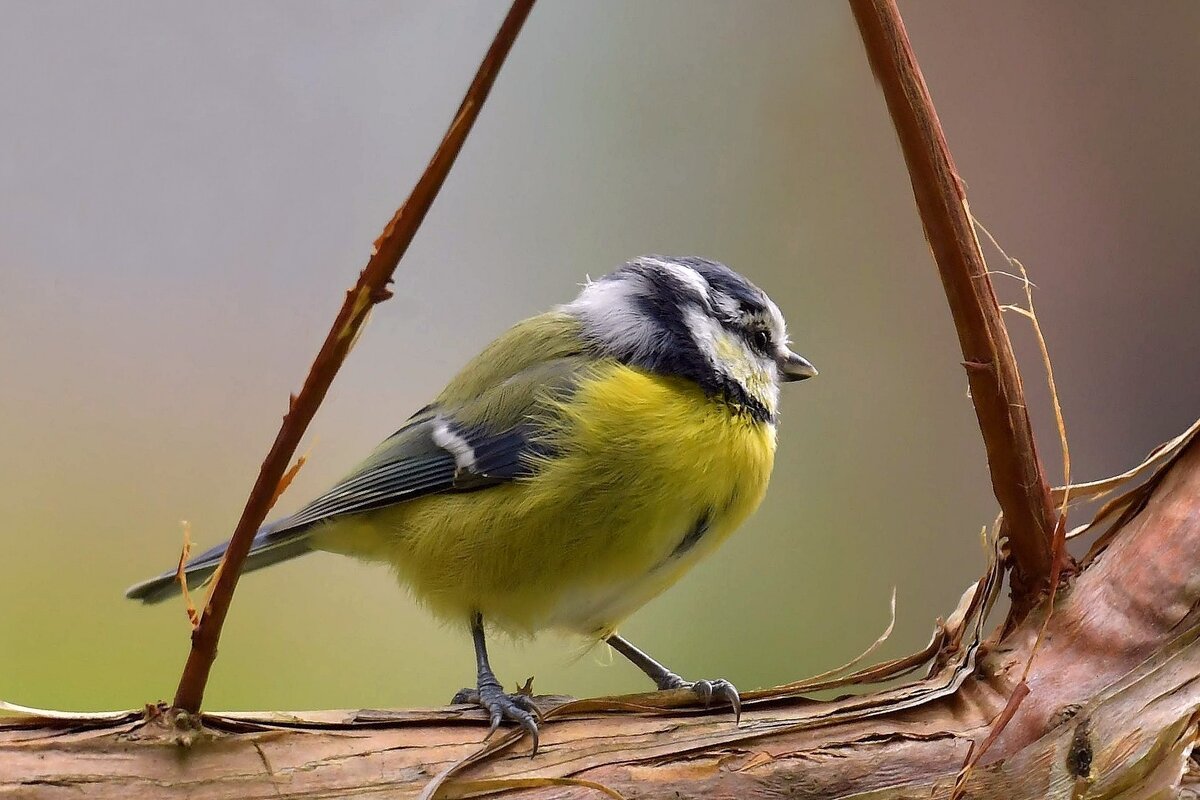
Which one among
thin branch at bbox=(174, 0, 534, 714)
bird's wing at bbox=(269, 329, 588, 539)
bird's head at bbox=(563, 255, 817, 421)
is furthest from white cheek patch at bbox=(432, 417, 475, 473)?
thin branch at bbox=(174, 0, 534, 714)

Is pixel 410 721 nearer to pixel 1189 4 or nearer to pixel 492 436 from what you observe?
pixel 492 436

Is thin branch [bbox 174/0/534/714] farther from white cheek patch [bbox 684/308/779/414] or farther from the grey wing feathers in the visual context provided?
white cheek patch [bbox 684/308/779/414]

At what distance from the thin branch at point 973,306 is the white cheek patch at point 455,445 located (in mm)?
495

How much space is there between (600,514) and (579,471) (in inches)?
1.9

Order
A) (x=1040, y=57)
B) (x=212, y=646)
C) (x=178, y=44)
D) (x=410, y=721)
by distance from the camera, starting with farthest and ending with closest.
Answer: (x=1040, y=57)
(x=178, y=44)
(x=410, y=721)
(x=212, y=646)

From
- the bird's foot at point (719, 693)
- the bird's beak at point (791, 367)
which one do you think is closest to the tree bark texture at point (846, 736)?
the bird's foot at point (719, 693)

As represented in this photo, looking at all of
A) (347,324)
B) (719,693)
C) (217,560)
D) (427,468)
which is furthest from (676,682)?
(347,324)

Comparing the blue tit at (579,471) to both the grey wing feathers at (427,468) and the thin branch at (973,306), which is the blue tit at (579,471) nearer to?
the grey wing feathers at (427,468)

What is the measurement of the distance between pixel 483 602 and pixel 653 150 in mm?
976

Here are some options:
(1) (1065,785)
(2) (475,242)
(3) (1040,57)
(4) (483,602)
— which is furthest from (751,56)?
(1) (1065,785)

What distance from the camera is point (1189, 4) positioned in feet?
5.27

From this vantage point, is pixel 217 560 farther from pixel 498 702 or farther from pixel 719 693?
pixel 719 693

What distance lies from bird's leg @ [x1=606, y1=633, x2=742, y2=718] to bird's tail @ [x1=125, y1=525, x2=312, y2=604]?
381 millimetres

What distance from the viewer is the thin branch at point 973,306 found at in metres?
0.64
